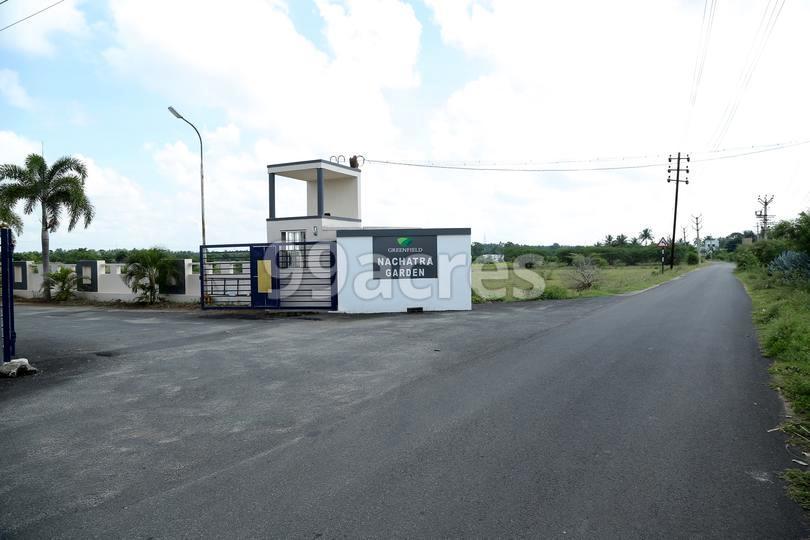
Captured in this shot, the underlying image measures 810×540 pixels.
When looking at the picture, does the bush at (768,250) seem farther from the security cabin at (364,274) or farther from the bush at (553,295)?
the security cabin at (364,274)

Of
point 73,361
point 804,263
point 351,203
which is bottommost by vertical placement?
point 73,361

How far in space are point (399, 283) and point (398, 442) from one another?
12277mm

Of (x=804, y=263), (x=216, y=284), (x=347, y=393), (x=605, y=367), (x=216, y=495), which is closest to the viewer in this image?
(x=216, y=495)

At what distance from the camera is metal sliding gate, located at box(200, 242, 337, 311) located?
17.7 m

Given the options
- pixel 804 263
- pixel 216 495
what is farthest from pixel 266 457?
pixel 804 263

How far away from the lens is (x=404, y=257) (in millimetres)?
17594

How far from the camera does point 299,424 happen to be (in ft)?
19.9

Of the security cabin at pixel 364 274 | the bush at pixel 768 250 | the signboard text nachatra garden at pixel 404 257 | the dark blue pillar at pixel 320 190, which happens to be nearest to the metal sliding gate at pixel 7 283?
the security cabin at pixel 364 274

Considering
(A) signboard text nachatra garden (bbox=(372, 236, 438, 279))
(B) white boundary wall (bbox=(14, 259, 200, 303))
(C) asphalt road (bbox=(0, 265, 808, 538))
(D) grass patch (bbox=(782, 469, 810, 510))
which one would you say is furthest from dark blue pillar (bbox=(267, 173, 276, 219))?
(D) grass patch (bbox=(782, 469, 810, 510))

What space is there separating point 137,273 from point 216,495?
738 inches

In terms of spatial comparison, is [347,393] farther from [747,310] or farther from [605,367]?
[747,310]

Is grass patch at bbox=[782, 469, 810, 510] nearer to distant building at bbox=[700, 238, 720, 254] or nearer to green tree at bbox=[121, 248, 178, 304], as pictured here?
green tree at bbox=[121, 248, 178, 304]

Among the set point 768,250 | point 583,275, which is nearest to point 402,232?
point 583,275

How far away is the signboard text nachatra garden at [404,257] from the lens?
57.2ft
